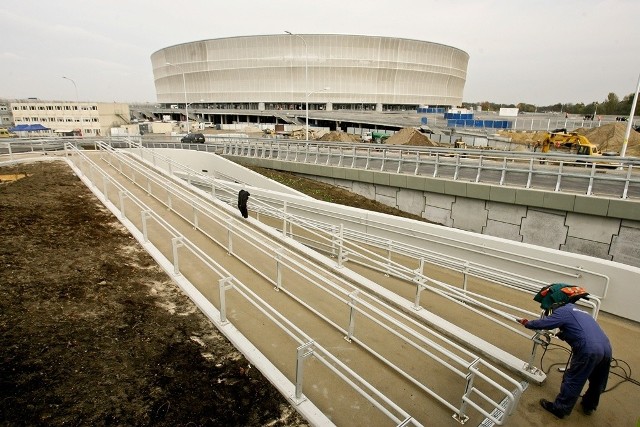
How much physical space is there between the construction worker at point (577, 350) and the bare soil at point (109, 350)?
10.1 ft

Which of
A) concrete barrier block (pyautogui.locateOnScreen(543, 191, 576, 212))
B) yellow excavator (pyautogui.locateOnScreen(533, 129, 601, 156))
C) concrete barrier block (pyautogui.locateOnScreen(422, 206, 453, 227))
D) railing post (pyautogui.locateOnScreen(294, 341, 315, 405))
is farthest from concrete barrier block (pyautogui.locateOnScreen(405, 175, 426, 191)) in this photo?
yellow excavator (pyautogui.locateOnScreen(533, 129, 601, 156))

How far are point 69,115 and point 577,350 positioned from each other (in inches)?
4490

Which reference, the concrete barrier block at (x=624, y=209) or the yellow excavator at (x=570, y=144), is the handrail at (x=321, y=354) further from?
the yellow excavator at (x=570, y=144)

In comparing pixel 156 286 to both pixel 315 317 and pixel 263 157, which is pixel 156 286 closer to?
pixel 315 317

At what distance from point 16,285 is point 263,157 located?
20.3m

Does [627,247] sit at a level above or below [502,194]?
below

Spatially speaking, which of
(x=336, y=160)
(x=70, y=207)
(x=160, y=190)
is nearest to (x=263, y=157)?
(x=336, y=160)

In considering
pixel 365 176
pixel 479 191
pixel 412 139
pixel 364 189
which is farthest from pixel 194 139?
pixel 479 191

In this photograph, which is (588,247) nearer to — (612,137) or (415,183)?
(415,183)

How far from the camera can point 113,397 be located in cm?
396

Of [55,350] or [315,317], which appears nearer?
[55,350]

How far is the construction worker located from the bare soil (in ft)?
10.1

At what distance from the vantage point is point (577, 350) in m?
4.12

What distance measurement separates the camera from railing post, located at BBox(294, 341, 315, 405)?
3.80m
